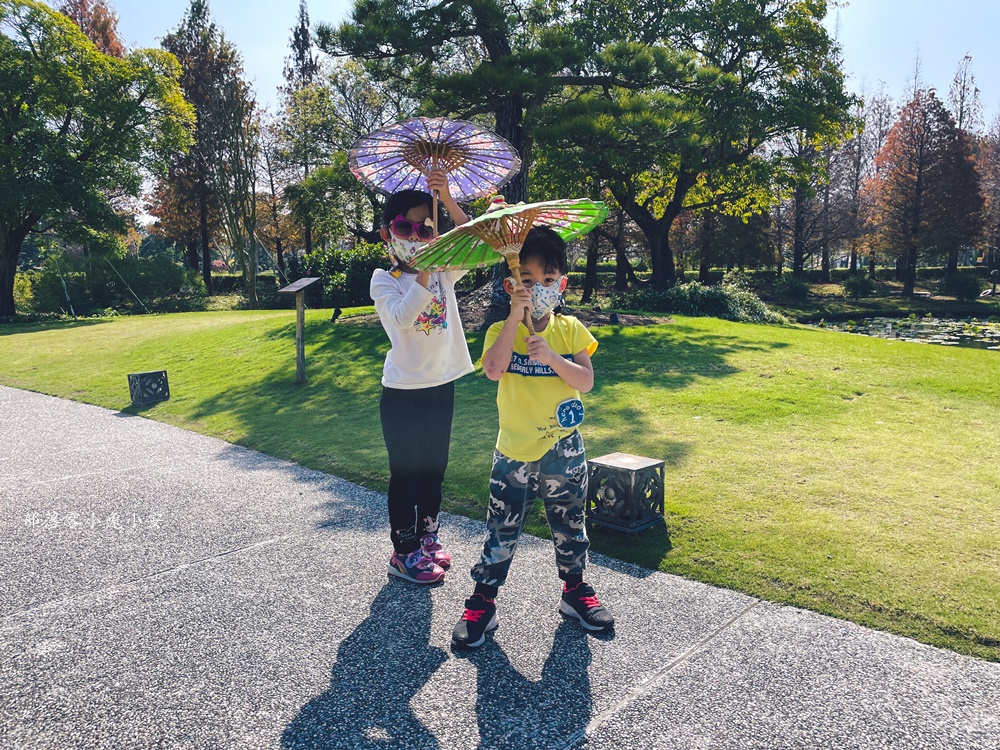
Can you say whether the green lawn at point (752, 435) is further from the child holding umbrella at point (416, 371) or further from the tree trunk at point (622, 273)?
the tree trunk at point (622, 273)

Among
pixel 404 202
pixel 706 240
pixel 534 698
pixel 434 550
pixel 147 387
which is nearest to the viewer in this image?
pixel 534 698

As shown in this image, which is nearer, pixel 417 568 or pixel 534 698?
pixel 534 698

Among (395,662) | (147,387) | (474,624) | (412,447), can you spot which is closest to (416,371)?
(412,447)

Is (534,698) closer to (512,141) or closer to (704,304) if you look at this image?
(512,141)

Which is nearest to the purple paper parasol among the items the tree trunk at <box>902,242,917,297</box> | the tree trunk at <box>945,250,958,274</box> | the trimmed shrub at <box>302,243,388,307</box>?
the trimmed shrub at <box>302,243,388,307</box>

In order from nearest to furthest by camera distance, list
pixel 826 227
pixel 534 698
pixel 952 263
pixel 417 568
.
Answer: pixel 534 698 → pixel 417 568 → pixel 952 263 → pixel 826 227

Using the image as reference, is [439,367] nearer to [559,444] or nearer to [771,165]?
[559,444]

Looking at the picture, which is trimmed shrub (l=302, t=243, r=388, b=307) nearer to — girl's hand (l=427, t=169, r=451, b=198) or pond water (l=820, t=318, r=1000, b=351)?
pond water (l=820, t=318, r=1000, b=351)

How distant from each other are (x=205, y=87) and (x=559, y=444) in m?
31.8

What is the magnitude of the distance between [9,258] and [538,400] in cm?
2402

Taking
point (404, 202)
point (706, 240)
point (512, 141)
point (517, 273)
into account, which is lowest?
point (517, 273)

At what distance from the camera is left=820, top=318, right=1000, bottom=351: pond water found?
51.2ft

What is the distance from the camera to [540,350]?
249cm

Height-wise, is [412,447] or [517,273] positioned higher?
[517,273]
